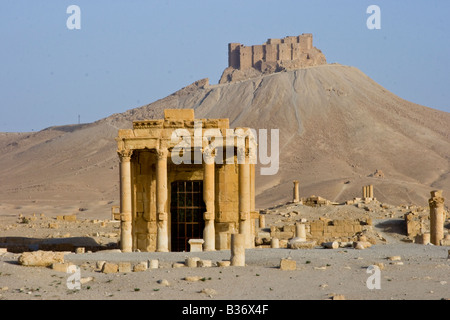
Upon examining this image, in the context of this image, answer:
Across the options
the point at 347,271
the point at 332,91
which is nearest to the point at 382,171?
the point at 332,91

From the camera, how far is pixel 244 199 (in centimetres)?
3167

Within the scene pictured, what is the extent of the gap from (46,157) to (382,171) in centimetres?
6610

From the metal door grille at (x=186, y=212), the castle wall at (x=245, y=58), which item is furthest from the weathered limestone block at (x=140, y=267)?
the castle wall at (x=245, y=58)

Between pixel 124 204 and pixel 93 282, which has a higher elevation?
pixel 124 204

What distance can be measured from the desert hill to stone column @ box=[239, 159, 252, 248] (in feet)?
179

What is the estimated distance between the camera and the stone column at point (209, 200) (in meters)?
31.2

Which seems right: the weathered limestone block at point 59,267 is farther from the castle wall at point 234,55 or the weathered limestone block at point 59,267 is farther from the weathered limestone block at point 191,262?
the castle wall at point 234,55

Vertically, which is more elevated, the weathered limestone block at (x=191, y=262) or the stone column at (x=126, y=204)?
the stone column at (x=126, y=204)

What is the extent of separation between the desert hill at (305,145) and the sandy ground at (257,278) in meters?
59.1

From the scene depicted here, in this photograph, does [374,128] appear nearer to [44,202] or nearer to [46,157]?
[44,202]

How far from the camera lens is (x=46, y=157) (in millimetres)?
143625

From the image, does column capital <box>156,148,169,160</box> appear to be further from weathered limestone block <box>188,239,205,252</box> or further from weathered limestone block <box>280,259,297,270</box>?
weathered limestone block <box>280,259,297,270</box>

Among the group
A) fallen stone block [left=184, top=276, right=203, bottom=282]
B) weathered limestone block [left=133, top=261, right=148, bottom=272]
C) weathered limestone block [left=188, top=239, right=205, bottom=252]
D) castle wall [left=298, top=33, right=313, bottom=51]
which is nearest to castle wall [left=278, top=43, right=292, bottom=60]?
castle wall [left=298, top=33, right=313, bottom=51]

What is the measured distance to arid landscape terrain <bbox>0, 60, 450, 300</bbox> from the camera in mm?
20422
